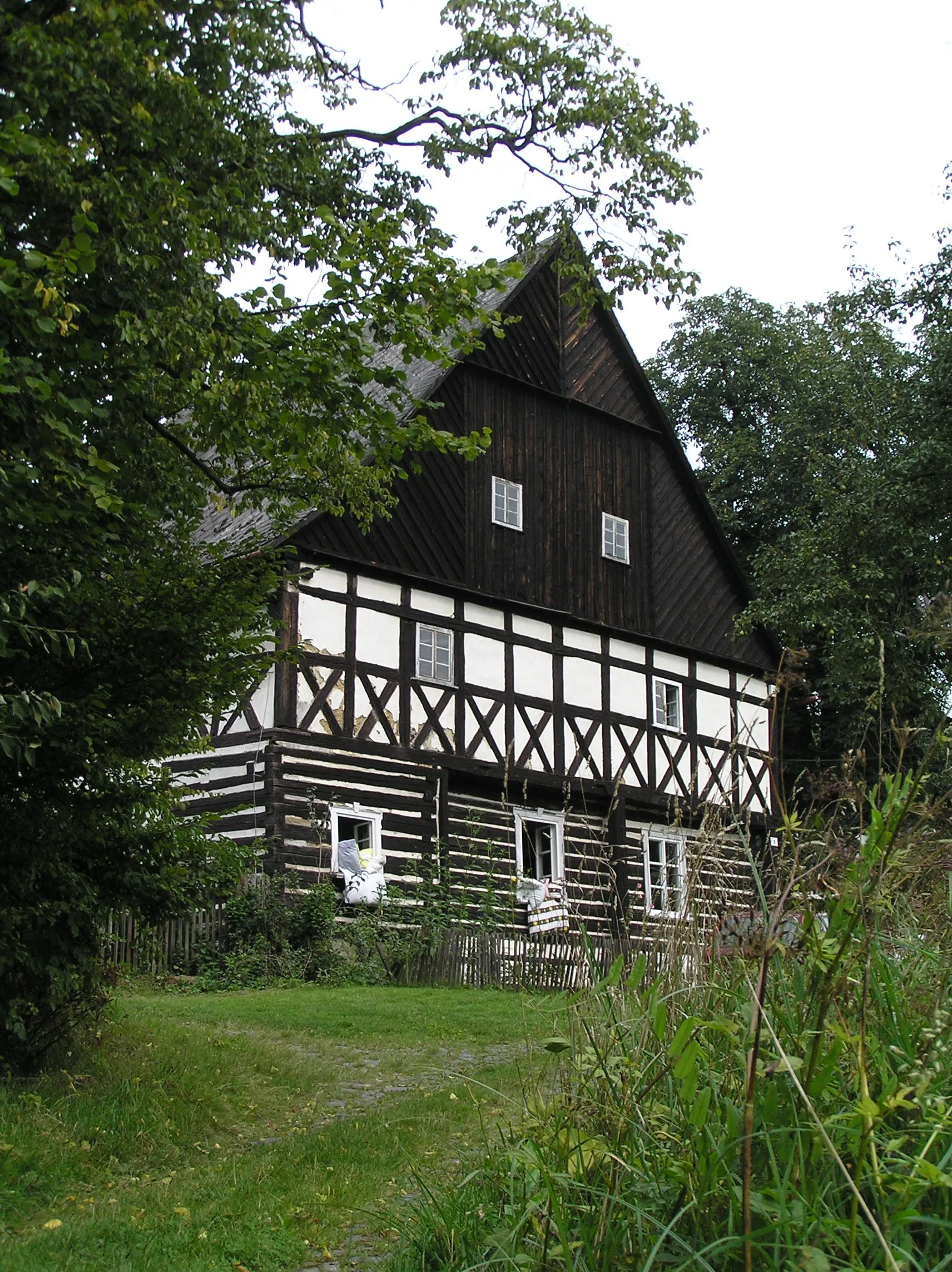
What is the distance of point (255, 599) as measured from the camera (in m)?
9.01

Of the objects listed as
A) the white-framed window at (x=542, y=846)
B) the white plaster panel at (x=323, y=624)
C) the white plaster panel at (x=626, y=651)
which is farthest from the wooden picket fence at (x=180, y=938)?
the white plaster panel at (x=626, y=651)

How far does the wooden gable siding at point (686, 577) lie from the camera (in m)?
24.5

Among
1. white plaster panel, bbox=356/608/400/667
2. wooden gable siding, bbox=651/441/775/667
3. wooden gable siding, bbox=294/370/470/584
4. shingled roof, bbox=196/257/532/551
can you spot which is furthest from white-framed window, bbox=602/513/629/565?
white plaster panel, bbox=356/608/400/667

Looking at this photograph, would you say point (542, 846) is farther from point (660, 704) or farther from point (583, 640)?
point (660, 704)

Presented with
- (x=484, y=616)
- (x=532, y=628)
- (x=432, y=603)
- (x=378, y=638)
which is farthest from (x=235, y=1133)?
(x=532, y=628)

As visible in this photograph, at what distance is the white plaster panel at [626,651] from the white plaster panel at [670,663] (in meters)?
0.38

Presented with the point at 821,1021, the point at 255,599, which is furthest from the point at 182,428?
the point at 821,1021

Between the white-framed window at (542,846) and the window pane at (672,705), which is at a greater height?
the window pane at (672,705)

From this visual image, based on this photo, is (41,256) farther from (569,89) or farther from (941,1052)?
(569,89)

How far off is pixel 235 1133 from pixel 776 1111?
214 inches

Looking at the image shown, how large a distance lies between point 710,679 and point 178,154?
16289 mm

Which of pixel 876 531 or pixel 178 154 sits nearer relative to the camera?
pixel 178 154

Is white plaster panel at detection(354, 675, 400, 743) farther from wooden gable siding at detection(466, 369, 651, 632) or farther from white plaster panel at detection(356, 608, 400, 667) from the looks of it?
wooden gable siding at detection(466, 369, 651, 632)

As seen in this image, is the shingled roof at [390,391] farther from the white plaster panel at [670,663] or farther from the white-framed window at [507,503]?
the white plaster panel at [670,663]
